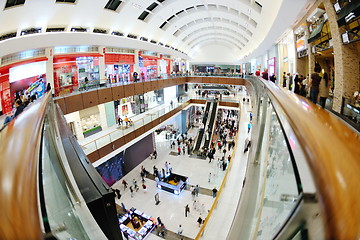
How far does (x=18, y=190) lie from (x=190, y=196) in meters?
15.5

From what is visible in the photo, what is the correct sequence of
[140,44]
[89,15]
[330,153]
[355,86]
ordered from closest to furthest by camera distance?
[330,153]
[355,86]
[89,15]
[140,44]

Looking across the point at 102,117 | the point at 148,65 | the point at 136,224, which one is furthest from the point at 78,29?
the point at 136,224

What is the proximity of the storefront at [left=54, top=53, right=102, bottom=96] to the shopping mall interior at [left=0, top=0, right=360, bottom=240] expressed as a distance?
97mm

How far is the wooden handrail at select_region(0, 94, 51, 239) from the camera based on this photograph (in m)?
0.49

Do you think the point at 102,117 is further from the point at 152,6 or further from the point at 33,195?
the point at 33,195

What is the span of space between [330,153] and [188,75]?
3018 centimetres

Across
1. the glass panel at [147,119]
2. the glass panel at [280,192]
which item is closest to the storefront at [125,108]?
the glass panel at [147,119]

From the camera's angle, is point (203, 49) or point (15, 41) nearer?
point (15, 41)

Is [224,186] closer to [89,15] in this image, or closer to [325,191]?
[325,191]

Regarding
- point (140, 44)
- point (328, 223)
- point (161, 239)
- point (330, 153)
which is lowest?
point (161, 239)

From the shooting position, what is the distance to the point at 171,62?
1453 inches

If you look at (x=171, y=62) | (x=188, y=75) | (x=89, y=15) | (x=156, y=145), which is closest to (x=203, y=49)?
(x=171, y=62)

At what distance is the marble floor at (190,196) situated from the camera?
6.17 meters

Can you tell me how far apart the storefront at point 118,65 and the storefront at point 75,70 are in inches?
55.5
